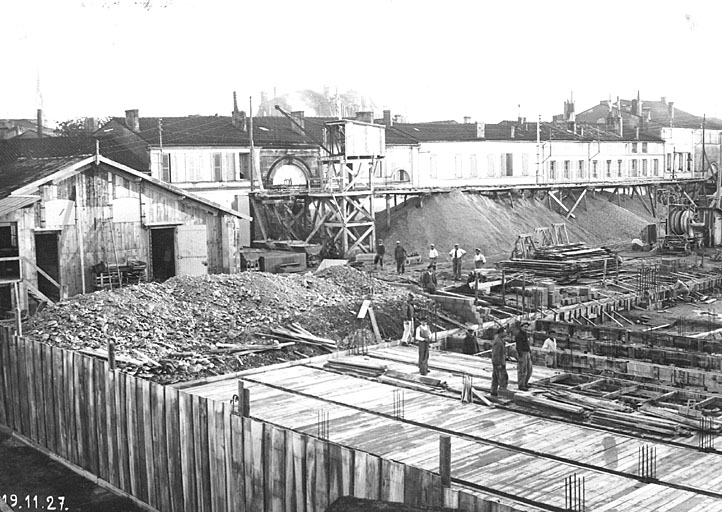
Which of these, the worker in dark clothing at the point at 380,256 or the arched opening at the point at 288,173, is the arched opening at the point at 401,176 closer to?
the arched opening at the point at 288,173

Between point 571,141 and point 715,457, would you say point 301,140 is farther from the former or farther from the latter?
point 715,457

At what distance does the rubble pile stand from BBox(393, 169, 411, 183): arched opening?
32138mm

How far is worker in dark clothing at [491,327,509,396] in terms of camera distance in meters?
18.2

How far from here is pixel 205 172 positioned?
54406 mm

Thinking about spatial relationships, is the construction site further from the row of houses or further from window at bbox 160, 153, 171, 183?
window at bbox 160, 153, 171, 183

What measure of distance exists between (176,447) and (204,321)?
380 inches

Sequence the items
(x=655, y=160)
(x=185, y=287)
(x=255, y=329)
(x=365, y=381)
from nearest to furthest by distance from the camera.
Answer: (x=365, y=381)
(x=255, y=329)
(x=185, y=287)
(x=655, y=160)

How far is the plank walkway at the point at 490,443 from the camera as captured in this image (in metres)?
13.0

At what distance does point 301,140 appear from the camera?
61.1 metres

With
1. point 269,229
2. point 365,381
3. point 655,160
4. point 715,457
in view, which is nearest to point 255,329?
point 365,381

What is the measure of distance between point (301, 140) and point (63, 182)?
98.6ft

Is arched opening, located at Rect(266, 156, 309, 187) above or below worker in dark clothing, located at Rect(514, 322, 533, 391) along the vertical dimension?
above

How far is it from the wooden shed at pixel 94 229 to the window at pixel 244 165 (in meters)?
19.2
